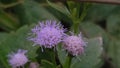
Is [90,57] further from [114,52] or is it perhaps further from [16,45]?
[114,52]

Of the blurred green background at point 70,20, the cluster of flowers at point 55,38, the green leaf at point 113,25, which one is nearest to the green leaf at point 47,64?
the cluster of flowers at point 55,38

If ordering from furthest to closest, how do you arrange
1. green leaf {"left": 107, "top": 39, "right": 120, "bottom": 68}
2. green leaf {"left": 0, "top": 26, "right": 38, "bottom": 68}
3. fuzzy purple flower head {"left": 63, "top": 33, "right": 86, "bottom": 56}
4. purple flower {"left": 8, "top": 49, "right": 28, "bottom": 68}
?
green leaf {"left": 107, "top": 39, "right": 120, "bottom": 68} → green leaf {"left": 0, "top": 26, "right": 38, "bottom": 68} → purple flower {"left": 8, "top": 49, "right": 28, "bottom": 68} → fuzzy purple flower head {"left": 63, "top": 33, "right": 86, "bottom": 56}

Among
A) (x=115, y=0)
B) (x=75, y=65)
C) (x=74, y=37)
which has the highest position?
(x=115, y=0)

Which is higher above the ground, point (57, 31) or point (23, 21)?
point (23, 21)

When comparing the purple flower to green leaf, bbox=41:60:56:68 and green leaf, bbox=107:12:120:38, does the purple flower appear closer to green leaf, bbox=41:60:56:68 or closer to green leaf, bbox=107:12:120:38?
green leaf, bbox=41:60:56:68

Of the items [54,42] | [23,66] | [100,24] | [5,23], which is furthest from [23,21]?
[54,42]

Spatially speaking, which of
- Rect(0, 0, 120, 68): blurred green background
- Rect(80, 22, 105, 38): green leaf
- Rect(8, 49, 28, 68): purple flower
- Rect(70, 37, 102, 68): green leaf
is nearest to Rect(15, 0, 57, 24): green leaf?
Rect(0, 0, 120, 68): blurred green background

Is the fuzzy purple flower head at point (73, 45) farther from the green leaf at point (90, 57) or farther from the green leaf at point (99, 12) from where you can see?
the green leaf at point (99, 12)

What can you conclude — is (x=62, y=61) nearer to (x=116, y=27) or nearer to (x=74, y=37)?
(x=74, y=37)
